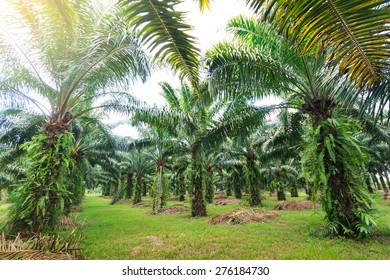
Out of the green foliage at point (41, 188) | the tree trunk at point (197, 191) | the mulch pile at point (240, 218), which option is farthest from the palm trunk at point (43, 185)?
the tree trunk at point (197, 191)

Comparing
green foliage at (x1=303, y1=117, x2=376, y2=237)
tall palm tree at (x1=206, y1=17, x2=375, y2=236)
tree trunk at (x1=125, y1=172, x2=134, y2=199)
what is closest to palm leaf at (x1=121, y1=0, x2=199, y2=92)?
tall palm tree at (x1=206, y1=17, x2=375, y2=236)

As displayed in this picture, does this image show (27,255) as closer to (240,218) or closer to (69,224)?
(69,224)

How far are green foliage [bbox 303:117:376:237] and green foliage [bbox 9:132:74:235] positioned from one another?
699 centimetres

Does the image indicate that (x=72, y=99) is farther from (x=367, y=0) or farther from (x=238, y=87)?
(x=367, y=0)

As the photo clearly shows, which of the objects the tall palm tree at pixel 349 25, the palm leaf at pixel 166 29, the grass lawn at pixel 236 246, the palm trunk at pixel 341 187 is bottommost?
the grass lawn at pixel 236 246

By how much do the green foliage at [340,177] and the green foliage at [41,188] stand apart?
6.99m

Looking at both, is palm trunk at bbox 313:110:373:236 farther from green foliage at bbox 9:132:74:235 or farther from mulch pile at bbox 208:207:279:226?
green foliage at bbox 9:132:74:235

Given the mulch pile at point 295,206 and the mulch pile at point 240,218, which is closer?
the mulch pile at point 240,218

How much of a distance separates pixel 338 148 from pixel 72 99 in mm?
8074

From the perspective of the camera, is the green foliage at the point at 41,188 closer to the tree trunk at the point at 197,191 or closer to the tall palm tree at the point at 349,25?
the tall palm tree at the point at 349,25

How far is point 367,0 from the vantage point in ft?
7.05

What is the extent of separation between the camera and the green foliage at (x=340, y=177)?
601 cm

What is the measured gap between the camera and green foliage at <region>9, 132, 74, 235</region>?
234 inches

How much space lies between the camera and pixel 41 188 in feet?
20.0
